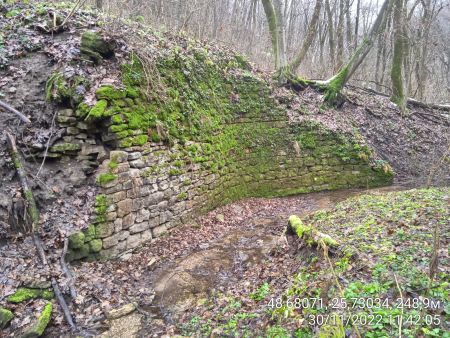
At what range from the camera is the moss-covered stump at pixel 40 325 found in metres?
3.28

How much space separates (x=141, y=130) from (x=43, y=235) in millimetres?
2195

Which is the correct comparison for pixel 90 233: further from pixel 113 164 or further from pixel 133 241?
pixel 113 164

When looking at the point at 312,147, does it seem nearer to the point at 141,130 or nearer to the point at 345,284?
the point at 141,130

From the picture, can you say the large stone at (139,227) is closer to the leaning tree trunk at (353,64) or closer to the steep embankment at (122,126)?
the steep embankment at (122,126)

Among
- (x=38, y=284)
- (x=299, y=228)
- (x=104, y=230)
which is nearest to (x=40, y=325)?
(x=38, y=284)

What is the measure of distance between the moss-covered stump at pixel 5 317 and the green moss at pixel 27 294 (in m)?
0.17

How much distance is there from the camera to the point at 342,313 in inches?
104

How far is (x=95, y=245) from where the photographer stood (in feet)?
15.1

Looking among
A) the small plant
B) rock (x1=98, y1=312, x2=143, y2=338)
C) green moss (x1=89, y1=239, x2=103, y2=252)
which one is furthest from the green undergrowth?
green moss (x1=89, y1=239, x2=103, y2=252)

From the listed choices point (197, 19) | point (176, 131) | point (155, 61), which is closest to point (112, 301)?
point (176, 131)

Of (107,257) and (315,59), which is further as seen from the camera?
(315,59)

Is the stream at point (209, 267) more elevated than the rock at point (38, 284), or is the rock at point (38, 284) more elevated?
the rock at point (38, 284)

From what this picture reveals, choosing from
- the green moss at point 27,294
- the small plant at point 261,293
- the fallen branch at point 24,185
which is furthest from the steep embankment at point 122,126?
the small plant at point 261,293

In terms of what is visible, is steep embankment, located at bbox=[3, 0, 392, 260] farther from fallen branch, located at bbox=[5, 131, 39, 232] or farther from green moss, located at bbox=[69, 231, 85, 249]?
fallen branch, located at bbox=[5, 131, 39, 232]
